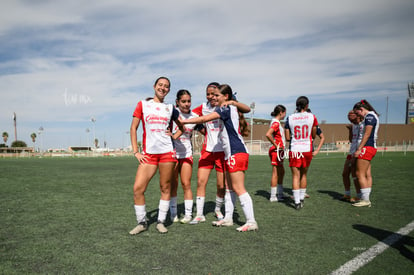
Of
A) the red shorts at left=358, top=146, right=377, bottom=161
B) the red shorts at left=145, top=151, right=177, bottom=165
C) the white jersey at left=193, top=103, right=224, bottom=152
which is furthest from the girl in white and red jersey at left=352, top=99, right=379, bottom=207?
the red shorts at left=145, top=151, right=177, bottom=165

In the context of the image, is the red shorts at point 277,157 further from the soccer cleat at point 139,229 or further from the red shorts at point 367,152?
the soccer cleat at point 139,229

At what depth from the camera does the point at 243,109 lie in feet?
14.4

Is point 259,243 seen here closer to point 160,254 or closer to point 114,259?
point 160,254

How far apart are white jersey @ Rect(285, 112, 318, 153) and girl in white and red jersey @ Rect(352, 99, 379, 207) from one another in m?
1.09

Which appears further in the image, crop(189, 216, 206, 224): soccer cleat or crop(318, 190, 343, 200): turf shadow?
crop(318, 190, 343, 200): turf shadow

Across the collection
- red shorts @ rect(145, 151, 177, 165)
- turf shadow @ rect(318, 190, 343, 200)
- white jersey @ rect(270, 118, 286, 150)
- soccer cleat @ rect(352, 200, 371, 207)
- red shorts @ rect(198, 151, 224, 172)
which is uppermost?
white jersey @ rect(270, 118, 286, 150)

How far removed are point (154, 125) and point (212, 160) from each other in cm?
128

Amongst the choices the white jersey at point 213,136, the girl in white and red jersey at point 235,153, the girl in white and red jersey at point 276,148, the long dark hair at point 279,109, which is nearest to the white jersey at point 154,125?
the white jersey at point 213,136

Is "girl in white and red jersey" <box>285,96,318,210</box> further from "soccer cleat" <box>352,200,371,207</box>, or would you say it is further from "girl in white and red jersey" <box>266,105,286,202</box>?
"soccer cleat" <box>352,200,371,207</box>

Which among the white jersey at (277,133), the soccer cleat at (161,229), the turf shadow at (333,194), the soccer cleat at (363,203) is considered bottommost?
the turf shadow at (333,194)

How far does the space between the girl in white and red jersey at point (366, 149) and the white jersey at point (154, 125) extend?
14.3ft

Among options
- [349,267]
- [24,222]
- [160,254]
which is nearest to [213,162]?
[160,254]

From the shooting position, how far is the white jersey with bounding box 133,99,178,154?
4.40m

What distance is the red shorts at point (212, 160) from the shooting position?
5004 mm
